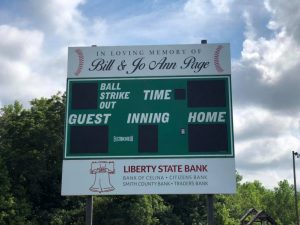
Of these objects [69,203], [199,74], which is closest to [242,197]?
[69,203]

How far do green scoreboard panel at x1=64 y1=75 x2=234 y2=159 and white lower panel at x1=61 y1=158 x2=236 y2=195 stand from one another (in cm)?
19

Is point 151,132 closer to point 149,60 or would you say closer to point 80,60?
point 149,60

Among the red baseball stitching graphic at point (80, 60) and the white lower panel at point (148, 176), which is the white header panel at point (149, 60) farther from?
the white lower panel at point (148, 176)

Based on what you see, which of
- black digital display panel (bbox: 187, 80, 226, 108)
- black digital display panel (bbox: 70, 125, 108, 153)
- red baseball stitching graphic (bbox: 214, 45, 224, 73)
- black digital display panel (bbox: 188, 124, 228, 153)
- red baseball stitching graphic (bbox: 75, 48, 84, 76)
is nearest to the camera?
black digital display panel (bbox: 188, 124, 228, 153)

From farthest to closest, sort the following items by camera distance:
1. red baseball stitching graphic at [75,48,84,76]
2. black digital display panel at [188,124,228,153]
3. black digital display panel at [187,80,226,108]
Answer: red baseball stitching graphic at [75,48,84,76] < black digital display panel at [187,80,226,108] < black digital display panel at [188,124,228,153]

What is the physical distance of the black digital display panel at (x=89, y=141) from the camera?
12.5 meters

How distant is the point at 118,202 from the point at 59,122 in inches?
253

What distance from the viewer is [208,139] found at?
1241 cm

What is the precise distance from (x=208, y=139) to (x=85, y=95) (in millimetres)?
3453

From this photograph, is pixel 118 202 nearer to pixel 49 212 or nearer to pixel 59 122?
pixel 49 212

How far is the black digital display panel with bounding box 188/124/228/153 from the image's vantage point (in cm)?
1238

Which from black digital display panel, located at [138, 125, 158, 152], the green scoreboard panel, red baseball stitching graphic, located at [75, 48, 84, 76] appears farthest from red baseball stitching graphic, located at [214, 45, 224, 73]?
red baseball stitching graphic, located at [75, 48, 84, 76]

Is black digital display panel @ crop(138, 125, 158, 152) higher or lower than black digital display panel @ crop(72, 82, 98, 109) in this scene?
lower

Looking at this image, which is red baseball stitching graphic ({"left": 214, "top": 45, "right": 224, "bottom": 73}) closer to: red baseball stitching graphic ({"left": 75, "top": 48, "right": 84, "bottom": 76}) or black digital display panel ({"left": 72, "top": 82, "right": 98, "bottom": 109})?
black digital display panel ({"left": 72, "top": 82, "right": 98, "bottom": 109})
